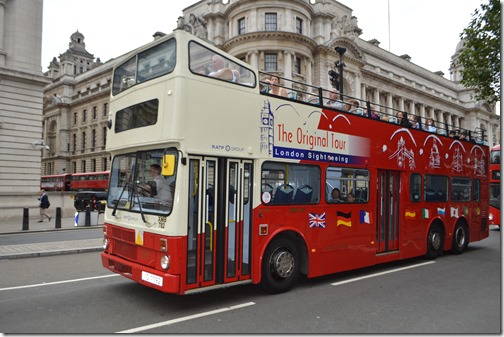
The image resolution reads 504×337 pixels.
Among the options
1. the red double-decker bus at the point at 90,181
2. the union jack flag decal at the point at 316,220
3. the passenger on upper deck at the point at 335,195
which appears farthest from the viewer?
the red double-decker bus at the point at 90,181

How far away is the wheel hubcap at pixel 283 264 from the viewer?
666cm

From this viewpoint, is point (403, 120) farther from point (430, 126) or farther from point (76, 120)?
point (76, 120)

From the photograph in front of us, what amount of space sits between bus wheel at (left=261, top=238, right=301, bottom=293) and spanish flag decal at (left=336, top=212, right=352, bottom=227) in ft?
3.99

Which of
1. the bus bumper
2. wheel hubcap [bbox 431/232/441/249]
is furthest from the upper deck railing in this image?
the bus bumper

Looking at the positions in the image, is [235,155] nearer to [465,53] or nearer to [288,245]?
[288,245]

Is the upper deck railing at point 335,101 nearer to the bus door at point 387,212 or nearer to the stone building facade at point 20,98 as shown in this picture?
the bus door at point 387,212

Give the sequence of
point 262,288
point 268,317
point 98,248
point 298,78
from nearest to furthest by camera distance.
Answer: point 268,317 → point 262,288 → point 98,248 → point 298,78

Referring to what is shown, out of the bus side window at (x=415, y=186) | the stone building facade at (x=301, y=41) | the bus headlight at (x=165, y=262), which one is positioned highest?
the stone building facade at (x=301, y=41)

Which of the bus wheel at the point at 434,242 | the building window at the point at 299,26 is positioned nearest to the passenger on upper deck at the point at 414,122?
the bus wheel at the point at 434,242

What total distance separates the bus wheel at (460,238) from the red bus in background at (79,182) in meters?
34.7

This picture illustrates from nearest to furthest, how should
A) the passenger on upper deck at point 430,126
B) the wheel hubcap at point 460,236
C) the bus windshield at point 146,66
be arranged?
1. the bus windshield at point 146,66
2. the passenger on upper deck at point 430,126
3. the wheel hubcap at point 460,236

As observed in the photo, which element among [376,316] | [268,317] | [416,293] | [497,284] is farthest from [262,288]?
[497,284]

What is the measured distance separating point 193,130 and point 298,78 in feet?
147

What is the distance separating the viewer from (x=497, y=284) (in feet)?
24.8
